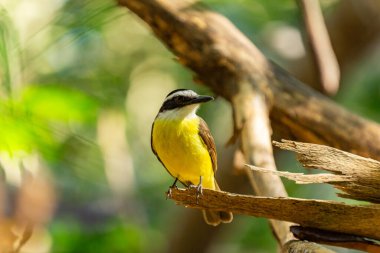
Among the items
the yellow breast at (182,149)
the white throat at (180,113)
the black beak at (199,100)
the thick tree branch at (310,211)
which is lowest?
the yellow breast at (182,149)

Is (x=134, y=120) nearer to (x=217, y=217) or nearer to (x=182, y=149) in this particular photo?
(x=217, y=217)

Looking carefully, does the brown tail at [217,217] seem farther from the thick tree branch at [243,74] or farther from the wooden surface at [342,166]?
the wooden surface at [342,166]

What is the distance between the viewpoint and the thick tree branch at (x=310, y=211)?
7.16 feet

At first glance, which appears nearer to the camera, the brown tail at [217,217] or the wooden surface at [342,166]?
the wooden surface at [342,166]

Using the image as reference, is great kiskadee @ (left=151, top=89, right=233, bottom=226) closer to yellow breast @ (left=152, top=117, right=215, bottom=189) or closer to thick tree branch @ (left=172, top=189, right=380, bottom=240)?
yellow breast @ (left=152, top=117, right=215, bottom=189)

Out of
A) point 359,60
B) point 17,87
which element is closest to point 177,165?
point 17,87

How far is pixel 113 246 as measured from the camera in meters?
5.89

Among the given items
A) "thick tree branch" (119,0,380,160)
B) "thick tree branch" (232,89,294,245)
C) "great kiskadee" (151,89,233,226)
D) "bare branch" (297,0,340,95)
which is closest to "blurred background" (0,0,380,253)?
"thick tree branch" (119,0,380,160)

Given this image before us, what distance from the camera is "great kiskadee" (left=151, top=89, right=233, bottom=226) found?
354 cm

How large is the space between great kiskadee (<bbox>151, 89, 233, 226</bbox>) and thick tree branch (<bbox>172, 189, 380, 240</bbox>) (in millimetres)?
1160

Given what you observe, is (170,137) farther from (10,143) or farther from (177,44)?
(10,143)

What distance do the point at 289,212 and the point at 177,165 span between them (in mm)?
1315

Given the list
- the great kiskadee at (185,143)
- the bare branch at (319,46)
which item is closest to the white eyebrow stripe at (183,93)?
the great kiskadee at (185,143)

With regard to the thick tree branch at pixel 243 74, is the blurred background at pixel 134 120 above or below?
below
